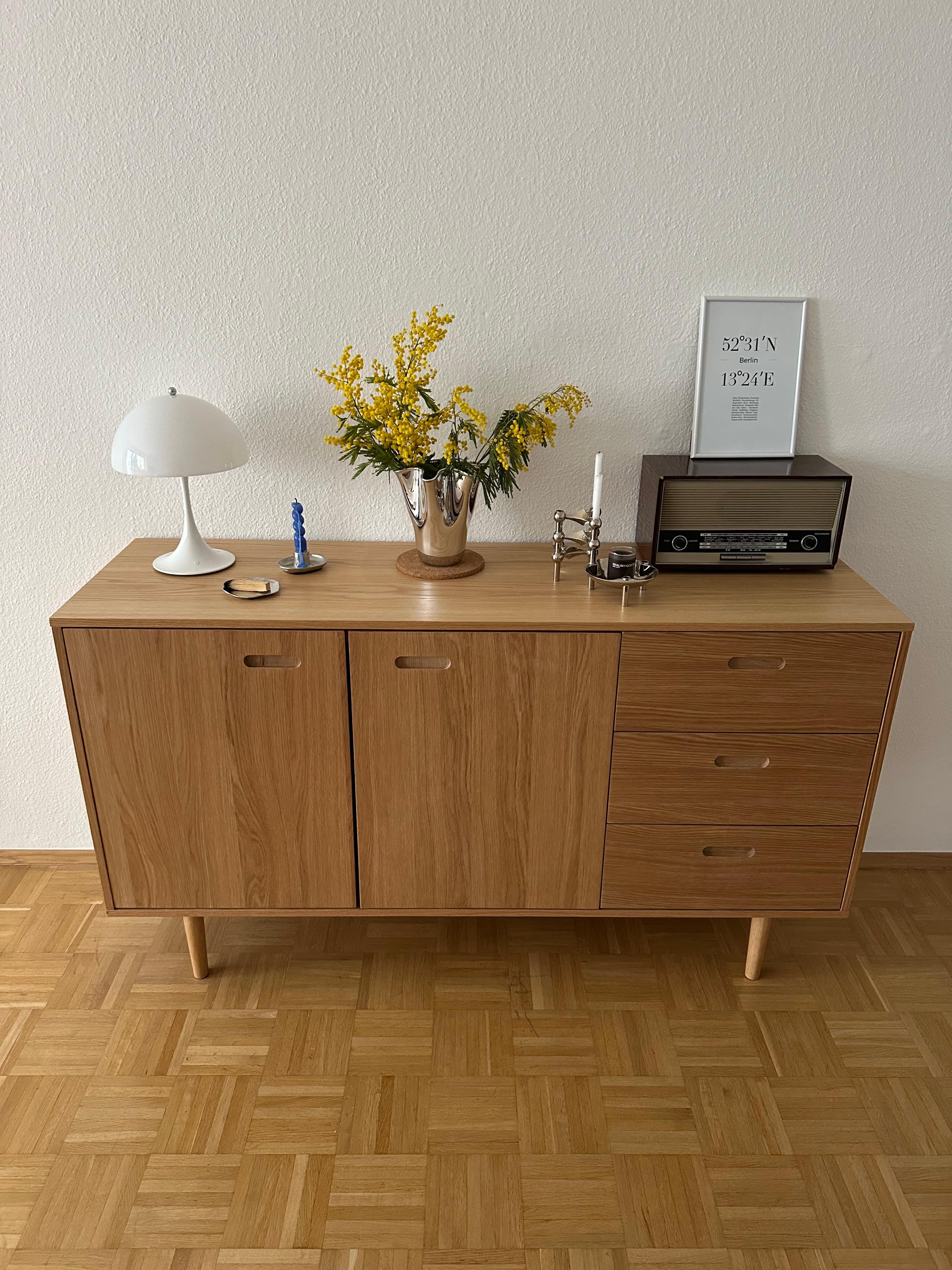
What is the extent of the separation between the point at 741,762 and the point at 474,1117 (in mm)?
830

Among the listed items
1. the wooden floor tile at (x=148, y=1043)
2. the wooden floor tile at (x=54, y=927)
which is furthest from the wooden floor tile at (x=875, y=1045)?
the wooden floor tile at (x=54, y=927)

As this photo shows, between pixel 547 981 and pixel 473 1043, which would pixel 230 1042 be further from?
pixel 547 981

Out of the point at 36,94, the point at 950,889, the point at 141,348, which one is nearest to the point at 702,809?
the point at 950,889

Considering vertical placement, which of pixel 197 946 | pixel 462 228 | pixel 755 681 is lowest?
pixel 197 946

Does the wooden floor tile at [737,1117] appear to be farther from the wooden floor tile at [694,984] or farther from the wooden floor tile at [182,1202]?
the wooden floor tile at [182,1202]

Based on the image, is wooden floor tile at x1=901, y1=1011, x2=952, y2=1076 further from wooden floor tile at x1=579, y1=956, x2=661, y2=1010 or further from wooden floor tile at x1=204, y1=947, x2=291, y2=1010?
wooden floor tile at x1=204, y1=947, x2=291, y2=1010

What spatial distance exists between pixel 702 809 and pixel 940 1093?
70 cm

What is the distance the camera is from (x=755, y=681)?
5.25ft

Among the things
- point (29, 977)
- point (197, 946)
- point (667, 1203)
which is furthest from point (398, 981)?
point (29, 977)

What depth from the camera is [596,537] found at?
5.49 feet

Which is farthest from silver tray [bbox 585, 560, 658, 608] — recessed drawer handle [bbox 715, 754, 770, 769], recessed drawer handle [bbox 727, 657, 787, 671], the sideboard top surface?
recessed drawer handle [bbox 715, 754, 770, 769]

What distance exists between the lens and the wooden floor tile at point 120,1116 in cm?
156

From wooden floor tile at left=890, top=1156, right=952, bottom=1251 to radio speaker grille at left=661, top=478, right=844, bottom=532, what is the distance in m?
1.16

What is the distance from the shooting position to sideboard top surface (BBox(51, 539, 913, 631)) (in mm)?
1549
